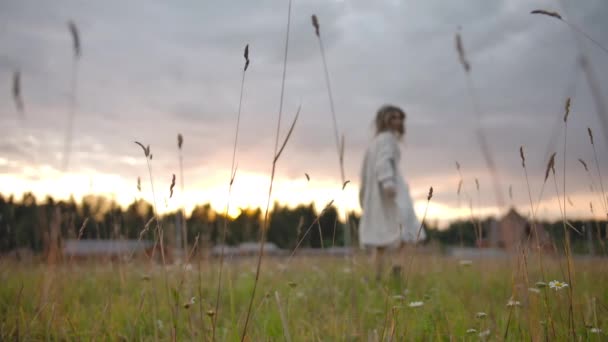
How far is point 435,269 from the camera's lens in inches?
205

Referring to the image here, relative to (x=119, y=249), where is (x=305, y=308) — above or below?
below

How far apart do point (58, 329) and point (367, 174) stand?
165 inches

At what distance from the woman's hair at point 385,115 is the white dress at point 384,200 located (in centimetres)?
14

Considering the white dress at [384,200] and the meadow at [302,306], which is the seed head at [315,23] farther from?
the white dress at [384,200]

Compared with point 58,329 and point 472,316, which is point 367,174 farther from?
point 58,329

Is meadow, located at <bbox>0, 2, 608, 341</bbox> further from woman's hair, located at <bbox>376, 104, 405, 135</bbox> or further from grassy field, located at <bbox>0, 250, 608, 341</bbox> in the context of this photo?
woman's hair, located at <bbox>376, 104, 405, 135</bbox>

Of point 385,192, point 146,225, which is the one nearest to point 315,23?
point 146,225

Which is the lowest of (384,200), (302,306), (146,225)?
(302,306)

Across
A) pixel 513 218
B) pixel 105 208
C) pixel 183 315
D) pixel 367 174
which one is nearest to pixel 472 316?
pixel 513 218

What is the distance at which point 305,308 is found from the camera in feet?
8.38

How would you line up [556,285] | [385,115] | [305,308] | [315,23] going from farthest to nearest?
1. [385,115]
2. [305,308]
3. [556,285]
4. [315,23]

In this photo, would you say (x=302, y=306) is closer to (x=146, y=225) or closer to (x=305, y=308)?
(x=305, y=308)

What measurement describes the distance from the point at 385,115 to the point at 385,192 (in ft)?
3.20

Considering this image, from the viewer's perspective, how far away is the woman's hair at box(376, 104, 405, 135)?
5.64m
